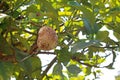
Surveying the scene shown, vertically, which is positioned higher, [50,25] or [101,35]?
[50,25]

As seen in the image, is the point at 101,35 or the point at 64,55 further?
the point at 64,55

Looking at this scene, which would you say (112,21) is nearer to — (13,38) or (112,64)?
(112,64)

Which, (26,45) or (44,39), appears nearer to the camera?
(44,39)

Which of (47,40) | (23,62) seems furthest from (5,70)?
(47,40)

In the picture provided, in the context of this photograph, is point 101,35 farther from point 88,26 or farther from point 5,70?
point 5,70

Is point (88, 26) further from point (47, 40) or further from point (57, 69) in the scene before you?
point (57, 69)

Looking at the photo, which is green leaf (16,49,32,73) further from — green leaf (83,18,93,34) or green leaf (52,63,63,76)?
green leaf (83,18,93,34)

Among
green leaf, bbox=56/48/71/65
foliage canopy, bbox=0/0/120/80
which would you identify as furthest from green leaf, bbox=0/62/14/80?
green leaf, bbox=56/48/71/65

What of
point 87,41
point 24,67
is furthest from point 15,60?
point 87,41

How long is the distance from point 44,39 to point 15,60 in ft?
0.42

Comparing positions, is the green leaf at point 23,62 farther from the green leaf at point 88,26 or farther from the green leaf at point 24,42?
the green leaf at point 88,26

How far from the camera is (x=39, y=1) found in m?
0.79

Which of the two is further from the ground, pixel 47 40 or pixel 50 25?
pixel 50 25

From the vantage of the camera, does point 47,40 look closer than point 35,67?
Yes
